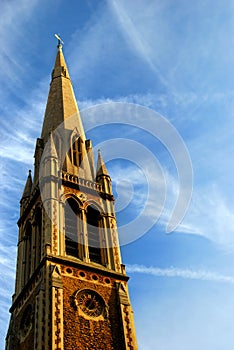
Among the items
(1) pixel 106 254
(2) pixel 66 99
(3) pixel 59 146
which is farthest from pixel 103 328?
(2) pixel 66 99

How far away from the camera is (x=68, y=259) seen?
31.2 meters

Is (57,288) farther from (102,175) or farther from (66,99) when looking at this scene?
(66,99)

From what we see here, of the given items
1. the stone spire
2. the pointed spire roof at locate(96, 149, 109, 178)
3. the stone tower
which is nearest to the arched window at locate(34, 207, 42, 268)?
the stone tower

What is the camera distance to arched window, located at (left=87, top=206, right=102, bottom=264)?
112ft

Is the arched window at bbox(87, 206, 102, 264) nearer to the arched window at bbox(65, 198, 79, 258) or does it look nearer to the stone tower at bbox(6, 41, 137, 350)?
the stone tower at bbox(6, 41, 137, 350)

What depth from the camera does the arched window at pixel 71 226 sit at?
33.2 meters

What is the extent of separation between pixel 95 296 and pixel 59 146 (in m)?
16.2

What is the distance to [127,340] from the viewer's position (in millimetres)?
28391

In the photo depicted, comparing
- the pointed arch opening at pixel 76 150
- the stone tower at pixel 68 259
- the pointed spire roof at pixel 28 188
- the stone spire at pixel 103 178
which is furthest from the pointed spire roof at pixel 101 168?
the pointed spire roof at pixel 28 188

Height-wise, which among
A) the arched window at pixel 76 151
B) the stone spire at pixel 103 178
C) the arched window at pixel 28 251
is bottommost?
the arched window at pixel 28 251

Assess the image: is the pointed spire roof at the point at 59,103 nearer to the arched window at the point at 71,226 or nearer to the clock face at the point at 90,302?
the arched window at the point at 71,226

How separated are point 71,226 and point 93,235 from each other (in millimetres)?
1818

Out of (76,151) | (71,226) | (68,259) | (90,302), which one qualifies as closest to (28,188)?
(76,151)

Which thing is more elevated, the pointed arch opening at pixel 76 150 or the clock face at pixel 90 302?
the pointed arch opening at pixel 76 150
